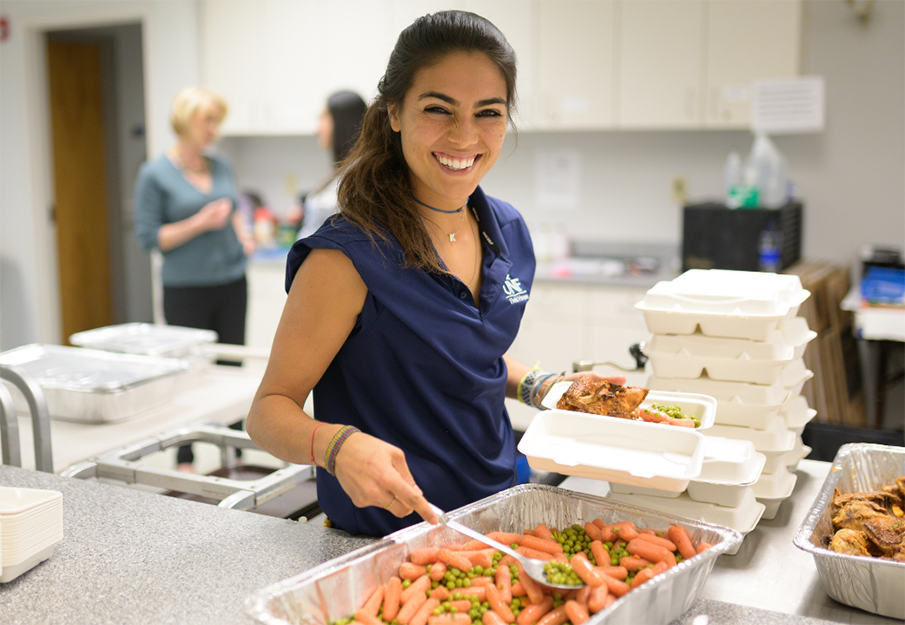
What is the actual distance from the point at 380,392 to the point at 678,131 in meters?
3.30

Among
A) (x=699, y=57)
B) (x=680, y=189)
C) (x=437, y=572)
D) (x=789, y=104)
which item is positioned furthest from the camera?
(x=680, y=189)

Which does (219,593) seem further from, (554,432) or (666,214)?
(666,214)

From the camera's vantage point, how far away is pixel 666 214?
4215 millimetres

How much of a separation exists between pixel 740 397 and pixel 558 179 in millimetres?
3197

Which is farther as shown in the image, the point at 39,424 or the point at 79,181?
the point at 79,181

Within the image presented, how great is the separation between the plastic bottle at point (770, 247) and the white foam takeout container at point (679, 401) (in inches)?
88.3

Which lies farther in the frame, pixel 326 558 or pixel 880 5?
pixel 880 5

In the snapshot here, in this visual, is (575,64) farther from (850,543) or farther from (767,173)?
(850,543)

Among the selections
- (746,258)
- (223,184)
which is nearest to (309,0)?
(223,184)

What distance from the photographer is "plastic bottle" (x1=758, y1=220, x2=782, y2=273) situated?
3.34 meters

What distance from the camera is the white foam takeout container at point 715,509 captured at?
49.7 inches

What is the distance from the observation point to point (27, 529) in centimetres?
112

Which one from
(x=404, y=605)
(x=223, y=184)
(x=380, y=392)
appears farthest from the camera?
(x=223, y=184)

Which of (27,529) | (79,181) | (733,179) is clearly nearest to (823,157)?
(733,179)
